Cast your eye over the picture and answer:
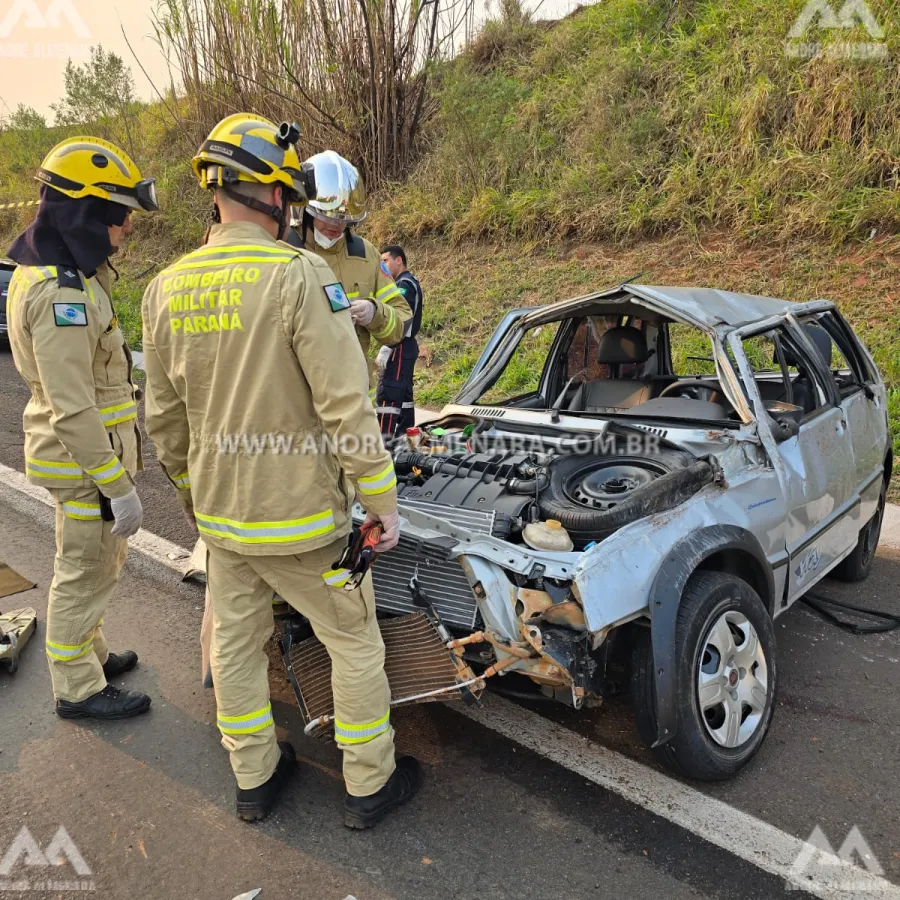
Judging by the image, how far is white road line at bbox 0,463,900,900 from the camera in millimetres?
2076

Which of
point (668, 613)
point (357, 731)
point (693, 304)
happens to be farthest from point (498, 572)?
point (693, 304)

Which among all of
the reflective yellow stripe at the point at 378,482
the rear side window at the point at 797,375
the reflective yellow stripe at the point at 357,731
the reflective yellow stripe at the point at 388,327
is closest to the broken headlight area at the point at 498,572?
the reflective yellow stripe at the point at 357,731

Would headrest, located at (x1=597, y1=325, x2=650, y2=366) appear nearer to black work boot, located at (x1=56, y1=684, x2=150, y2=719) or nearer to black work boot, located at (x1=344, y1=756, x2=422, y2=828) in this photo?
black work boot, located at (x1=344, y1=756, x2=422, y2=828)

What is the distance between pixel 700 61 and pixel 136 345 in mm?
8972

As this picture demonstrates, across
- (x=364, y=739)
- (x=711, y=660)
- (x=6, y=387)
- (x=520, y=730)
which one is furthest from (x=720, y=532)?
(x=6, y=387)

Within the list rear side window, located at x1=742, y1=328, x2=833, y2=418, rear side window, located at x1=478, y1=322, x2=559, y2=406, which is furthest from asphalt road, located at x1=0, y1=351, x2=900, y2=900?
rear side window, located at x1=478, y1=322, x2=559, y2=406

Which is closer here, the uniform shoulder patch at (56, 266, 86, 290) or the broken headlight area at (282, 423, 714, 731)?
the broken headlight area at (282, 423, 714, 731)

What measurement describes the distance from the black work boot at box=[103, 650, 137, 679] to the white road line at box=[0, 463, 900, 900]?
4.73 feet

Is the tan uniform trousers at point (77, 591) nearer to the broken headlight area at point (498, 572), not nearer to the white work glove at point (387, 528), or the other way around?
the broken headlight area at point (498, 572)

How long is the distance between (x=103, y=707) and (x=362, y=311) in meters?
1.97

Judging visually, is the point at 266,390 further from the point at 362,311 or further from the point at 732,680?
the point at 732,680

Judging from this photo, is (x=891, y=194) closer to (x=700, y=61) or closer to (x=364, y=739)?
(x=700, y=61)

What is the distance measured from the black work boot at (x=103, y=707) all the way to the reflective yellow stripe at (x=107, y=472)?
0.90m

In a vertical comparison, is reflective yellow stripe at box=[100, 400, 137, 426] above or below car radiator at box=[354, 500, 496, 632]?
Result: above
